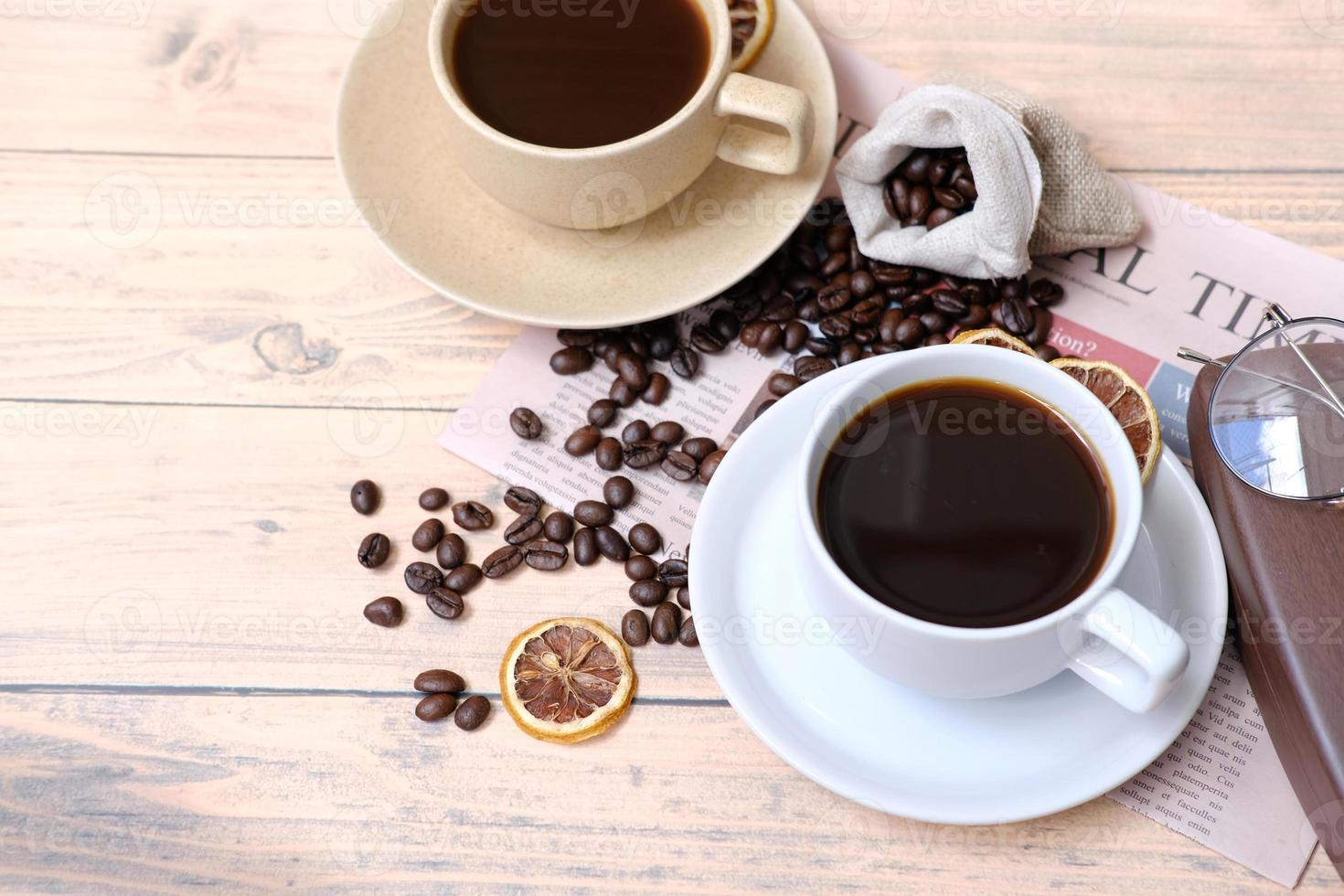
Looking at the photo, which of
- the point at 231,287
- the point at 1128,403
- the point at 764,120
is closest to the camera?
the point at 1128,403

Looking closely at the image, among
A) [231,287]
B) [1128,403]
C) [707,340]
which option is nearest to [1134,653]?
[1128,403]

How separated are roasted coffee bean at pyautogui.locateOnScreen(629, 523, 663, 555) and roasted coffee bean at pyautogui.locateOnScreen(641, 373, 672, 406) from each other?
0.19 metres

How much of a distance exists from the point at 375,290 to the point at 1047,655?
1.11 meters

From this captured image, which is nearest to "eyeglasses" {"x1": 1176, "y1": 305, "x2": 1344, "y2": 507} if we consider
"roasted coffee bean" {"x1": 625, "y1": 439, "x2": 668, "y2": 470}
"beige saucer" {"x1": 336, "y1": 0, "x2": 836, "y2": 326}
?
"beige saucer" {"x1": 336, "y1": 0, "x2": 836, "y2": 326}

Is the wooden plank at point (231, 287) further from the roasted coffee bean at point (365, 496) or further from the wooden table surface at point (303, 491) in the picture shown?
the roasted coffee bean at point (365, 496)

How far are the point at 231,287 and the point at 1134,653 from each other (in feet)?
4.48

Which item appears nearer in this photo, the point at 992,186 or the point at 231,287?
the point at 992,186

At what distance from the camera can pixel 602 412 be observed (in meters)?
1.51

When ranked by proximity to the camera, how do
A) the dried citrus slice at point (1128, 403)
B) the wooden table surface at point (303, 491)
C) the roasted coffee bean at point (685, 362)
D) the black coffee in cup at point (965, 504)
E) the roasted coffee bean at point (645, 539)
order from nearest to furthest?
the black coffee in cup at point (965, 504)
the dried citrus slice at point (1128, 403)
the wooden table surface at point (303, 491)
the roasted coffee bean at point (645, 539)
the roasted coffee bean at point (685, 362)

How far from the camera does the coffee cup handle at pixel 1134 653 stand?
93 cm

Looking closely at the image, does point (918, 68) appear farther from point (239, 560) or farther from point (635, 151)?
point (239, 560)

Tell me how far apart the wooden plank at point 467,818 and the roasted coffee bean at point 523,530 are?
24 centimetres

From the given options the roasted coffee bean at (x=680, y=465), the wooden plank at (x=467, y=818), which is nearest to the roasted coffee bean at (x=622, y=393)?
the roasted coffee bean at (x=680, y=465)

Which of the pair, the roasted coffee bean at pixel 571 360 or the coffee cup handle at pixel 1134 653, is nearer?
the coffee cup handle at pixel 1134 653
